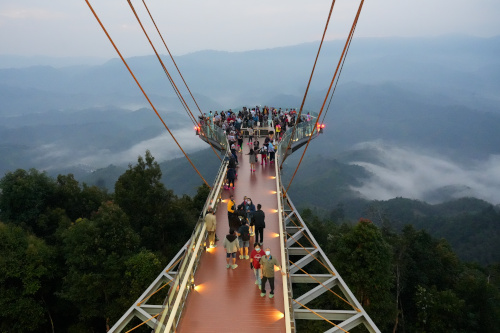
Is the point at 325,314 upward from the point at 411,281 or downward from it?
upward

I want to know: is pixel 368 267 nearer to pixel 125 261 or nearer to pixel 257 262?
pixel 125 261

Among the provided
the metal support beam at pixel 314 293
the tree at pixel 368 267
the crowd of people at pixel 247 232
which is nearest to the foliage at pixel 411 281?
the tree at pixel 368 267

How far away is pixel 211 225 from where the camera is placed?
12.7 metres

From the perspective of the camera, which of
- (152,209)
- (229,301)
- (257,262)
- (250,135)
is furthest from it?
(152,209)

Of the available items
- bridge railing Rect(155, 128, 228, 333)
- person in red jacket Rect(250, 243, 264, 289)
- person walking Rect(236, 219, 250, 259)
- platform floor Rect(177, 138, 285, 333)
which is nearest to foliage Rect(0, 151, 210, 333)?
bridge railing Rect(155, 128, 228, 333)

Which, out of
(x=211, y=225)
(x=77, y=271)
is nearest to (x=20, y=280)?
(x=77, y=271)

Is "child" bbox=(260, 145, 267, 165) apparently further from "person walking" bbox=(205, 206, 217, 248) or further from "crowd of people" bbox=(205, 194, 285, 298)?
"person walking" bbox=(205, 206, 217, 248)

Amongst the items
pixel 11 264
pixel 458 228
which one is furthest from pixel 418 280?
pixel 458 228

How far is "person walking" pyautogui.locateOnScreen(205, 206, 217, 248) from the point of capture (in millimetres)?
12500

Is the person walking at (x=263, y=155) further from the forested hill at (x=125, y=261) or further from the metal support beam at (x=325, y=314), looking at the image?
the metal support beam at (x=325, y=314)

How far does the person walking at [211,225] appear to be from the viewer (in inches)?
492

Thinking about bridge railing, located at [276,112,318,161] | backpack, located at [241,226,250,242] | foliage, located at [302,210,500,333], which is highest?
bridge railing, located at [276,112,318,161]

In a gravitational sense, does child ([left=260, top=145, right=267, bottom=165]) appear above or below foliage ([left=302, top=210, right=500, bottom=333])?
above

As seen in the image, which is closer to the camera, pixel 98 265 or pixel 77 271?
pixel 77 271
